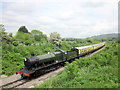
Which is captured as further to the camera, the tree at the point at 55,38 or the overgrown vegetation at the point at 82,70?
the tree at the point at 55,38

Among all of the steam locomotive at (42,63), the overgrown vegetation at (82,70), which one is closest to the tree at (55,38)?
the overgrown vegetation at (82,70)

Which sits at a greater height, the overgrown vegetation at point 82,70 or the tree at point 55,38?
the tree at point 55,38

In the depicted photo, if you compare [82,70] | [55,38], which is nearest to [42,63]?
[82,70]

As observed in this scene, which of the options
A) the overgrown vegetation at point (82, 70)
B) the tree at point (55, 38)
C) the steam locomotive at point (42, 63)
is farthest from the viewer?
the tree at point (55, 38)

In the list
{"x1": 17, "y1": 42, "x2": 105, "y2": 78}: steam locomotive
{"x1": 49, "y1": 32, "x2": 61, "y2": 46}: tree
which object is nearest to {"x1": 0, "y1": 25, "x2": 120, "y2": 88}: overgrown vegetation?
{"x1": 17, "y1": 42, "x2": 105, "y2": 78}: steam locomotive

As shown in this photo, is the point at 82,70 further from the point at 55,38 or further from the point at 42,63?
the point at 55,38

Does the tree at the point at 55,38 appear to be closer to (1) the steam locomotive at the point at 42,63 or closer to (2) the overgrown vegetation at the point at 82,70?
(2) the overgrown vegetation at the point at 82,70

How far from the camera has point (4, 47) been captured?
20.0m

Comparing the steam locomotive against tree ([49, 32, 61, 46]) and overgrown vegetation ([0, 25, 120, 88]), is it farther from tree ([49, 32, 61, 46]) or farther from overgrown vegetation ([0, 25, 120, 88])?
tree ([49, 32, 61, 46])

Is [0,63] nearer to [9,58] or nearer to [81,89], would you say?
[9,58]

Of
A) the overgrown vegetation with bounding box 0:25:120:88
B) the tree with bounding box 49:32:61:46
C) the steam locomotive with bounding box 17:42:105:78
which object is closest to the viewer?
the overgrown vegetation with bounding box 0:25:120:88

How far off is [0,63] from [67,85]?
11706 millimetres

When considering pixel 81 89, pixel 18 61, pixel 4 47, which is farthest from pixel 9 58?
pixel 81 89

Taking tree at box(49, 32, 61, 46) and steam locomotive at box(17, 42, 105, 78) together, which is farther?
tree at box(49, 32, 61, 46)
